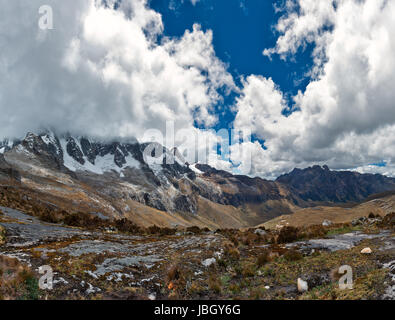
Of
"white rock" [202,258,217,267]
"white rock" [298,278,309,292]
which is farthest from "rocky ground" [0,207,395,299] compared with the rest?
"white rock" [298,278,309,292]

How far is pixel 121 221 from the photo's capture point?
35.0 meters

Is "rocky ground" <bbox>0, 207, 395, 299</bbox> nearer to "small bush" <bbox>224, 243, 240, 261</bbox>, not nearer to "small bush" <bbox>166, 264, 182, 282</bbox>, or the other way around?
"small bush" <bbox>166, 264, 182, 282</bbox>

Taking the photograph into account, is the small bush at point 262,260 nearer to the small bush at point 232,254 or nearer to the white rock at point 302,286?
the small bush at point 232,254

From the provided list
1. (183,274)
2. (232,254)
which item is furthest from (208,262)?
(232,254)

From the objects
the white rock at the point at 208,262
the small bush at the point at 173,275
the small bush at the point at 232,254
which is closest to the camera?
the small bush at the point at 173,275

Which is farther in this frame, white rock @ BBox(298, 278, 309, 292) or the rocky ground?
white rock @ BBox(298, 278, 309, 292)

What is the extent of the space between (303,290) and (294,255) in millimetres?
5515

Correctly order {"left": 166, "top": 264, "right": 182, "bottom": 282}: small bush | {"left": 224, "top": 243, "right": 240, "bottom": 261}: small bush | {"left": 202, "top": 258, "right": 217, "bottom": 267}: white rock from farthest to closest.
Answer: {"left": 224, "top": 243, "right": 240, "bottom": 261}: small bush
{"left": 202, "top": 258, "right": 217, "bottom": 267}: white rock
{"left": 166, "top": 264, "right": 182, "bottom": 282}: small bush

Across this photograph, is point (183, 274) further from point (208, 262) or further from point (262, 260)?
point (262, 260)

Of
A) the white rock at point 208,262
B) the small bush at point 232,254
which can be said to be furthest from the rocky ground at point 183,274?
the small bush at point 232,254

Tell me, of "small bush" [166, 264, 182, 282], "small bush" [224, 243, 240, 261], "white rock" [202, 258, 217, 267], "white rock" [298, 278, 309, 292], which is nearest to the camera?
"white rock" [298, 278, 309, 292]

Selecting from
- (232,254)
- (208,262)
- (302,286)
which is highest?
(232,254)
